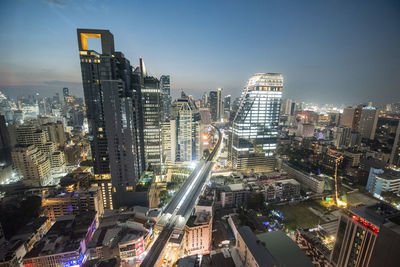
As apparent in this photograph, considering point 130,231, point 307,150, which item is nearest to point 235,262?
point 130,231

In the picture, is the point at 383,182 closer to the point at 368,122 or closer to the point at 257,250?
the point at 257,250

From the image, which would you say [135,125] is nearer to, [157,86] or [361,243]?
[157,86]

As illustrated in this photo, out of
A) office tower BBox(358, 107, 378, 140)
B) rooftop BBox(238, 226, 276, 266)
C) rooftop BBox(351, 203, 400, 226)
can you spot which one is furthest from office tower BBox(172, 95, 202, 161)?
office tower BBox(358, 107, 378, 140)

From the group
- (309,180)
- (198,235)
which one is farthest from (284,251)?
(309,180)

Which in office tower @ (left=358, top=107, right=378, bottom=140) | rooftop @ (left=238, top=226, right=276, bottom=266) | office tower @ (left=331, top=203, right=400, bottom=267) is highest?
office tower @ (left=358, top=107, right=378, bottom=140)

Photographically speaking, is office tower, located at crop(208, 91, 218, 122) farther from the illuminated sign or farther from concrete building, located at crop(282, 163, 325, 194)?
the illuminated sign

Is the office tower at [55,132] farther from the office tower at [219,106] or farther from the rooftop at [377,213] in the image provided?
the office tower at [219,106]
